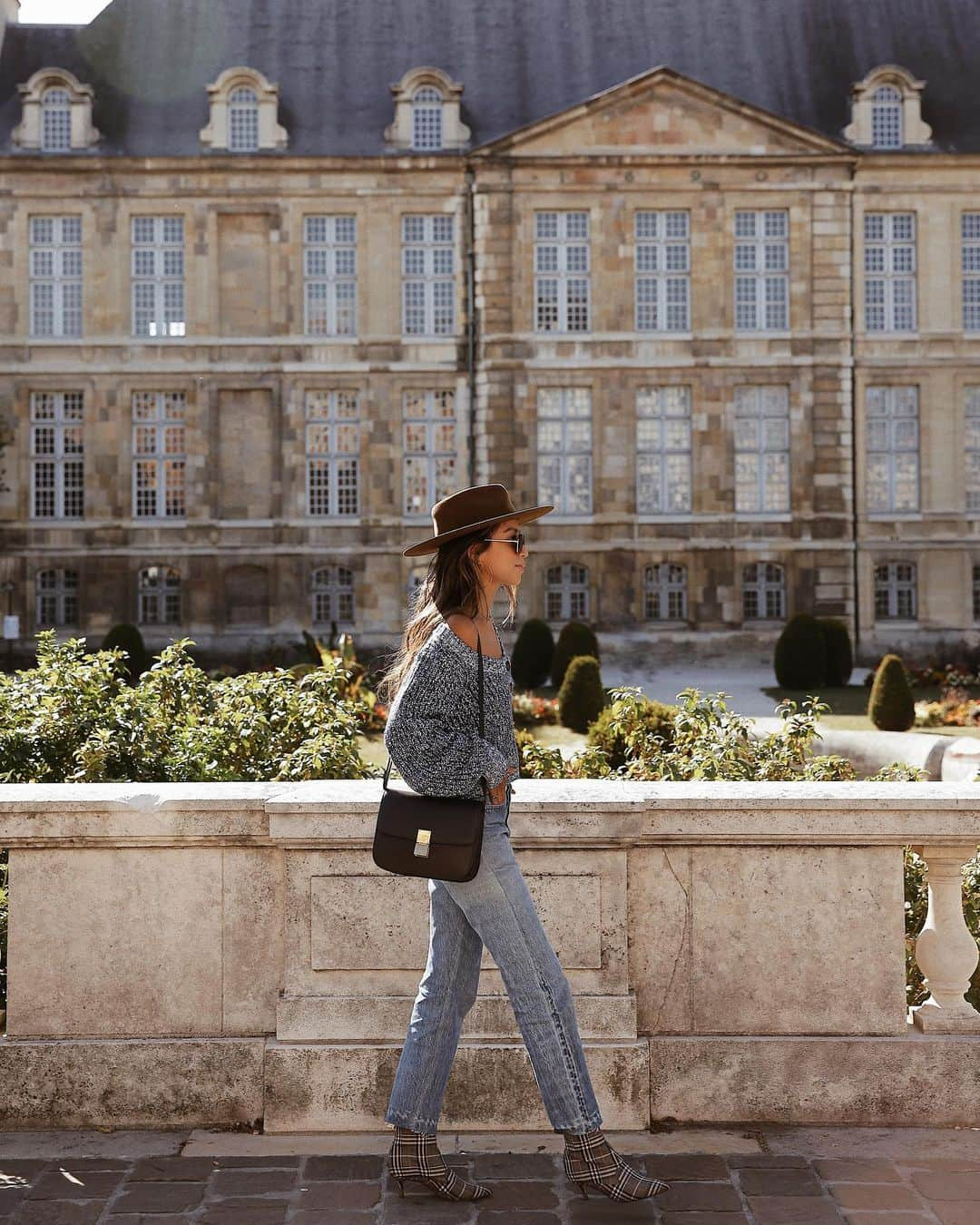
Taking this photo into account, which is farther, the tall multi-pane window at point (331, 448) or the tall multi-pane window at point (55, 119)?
the tall multi-pane window at point (331, 448)

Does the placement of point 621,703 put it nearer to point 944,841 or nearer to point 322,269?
point 944,841

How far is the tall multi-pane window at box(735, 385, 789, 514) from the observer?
28.0m

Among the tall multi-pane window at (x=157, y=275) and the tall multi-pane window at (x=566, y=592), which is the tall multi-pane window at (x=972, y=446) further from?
the tall multi-pane window at (x=157, y=275)

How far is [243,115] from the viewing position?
1104 inches

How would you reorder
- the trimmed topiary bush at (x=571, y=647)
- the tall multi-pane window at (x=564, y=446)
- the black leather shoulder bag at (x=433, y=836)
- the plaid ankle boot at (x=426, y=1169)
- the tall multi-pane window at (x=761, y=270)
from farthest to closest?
the tall multi-pane window at (x=564, y=446)
the tall multi-pane window at (x=761, y=270)
the trimmed topiary bush at (x=571, y=647)
the plaid ankle boot at (x=426, y=1169)
the black leather shoulder bag at (x=433, y=836)

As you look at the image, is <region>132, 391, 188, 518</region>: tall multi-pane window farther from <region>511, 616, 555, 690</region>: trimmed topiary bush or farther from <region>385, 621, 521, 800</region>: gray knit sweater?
<region>385, 621, 521, 800</region>: gray knit sweater

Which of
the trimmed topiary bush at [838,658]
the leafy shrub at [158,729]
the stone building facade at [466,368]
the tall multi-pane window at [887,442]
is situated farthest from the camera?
the tall multi-pane window at [887,442]

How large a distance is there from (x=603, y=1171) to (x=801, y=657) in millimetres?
20045

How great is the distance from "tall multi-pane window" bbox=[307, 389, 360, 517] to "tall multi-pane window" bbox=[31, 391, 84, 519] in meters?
4.67

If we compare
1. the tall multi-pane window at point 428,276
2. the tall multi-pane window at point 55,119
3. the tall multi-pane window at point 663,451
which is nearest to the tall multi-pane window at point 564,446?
the tall multi-pane window at point 663,451

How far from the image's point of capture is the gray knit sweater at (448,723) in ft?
11.7

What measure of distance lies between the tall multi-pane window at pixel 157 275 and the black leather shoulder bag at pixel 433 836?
84.5 ft

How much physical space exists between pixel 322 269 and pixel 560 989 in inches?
1015

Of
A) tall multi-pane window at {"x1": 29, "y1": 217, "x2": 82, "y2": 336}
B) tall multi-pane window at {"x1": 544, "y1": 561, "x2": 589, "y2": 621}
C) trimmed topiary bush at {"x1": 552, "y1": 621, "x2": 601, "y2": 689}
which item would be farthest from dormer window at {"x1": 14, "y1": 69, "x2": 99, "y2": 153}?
trimmed topiary bush at {"x1": 552, "y1": 621, "x2": 601, "y2": 689}
